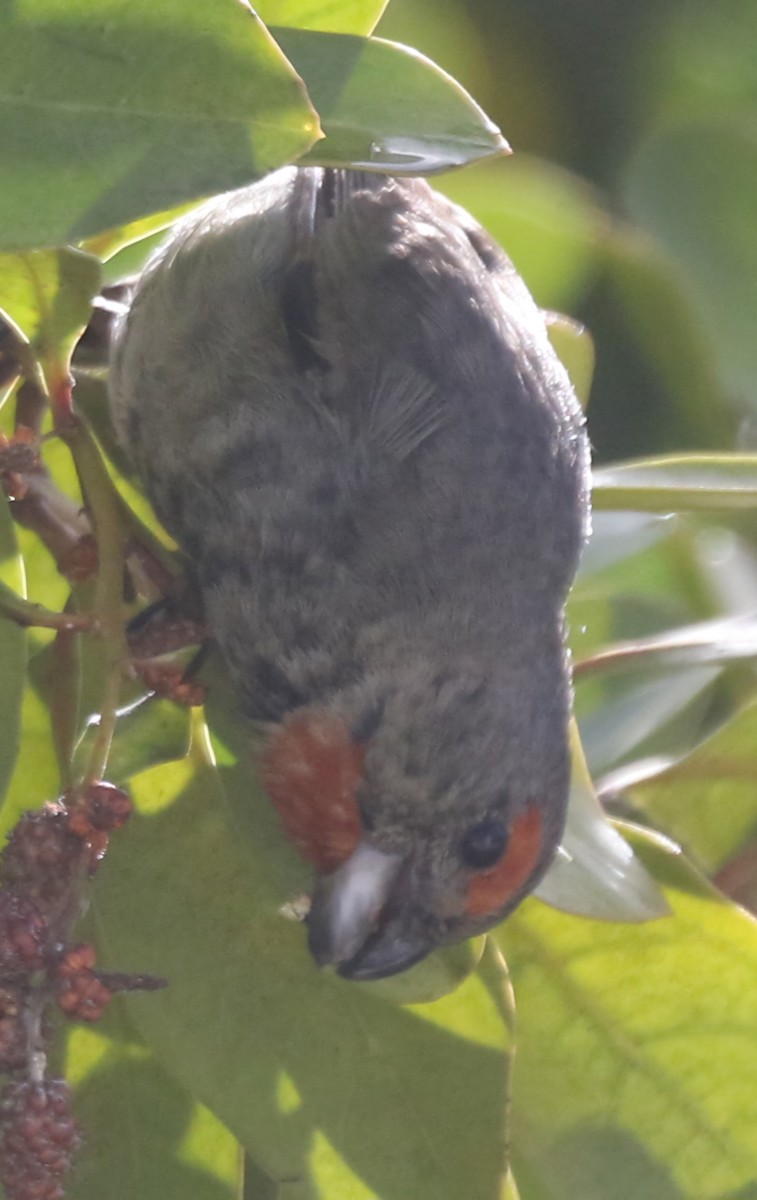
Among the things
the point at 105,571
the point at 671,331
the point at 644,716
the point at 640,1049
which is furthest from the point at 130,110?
the point at 671,331

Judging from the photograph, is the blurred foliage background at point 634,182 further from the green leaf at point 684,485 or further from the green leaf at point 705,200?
the green leaf at point 684,485

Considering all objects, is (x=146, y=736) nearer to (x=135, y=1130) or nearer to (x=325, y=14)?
(x=135, y=1130)

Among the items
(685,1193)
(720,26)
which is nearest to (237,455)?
(685,1193)

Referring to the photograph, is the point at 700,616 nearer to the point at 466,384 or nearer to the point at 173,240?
the point at 466,384

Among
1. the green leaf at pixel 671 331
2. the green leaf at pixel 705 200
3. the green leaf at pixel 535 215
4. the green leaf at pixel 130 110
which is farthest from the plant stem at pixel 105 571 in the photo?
the green leaf at pixel 705 200

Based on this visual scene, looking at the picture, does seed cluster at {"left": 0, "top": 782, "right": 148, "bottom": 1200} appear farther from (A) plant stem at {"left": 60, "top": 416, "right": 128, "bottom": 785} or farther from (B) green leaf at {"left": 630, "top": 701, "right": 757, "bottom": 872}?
(B) green leaf at {"left": 630, "top": 701, "right": 757, "bottom": 872}
